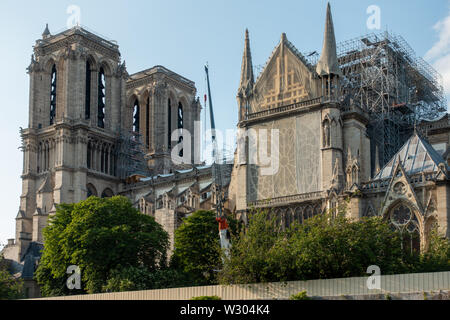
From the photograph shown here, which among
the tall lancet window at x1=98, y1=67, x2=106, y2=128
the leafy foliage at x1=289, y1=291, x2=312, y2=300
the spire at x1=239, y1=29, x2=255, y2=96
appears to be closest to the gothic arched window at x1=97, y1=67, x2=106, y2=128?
the tall lancet window at x1=98, y1=67, x2=106, y2=128

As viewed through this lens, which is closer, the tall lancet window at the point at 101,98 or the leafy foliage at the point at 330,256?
the leafy foliage at the point at 330,256

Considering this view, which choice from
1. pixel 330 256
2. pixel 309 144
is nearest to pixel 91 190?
pixel 309 144

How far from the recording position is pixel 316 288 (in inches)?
1410

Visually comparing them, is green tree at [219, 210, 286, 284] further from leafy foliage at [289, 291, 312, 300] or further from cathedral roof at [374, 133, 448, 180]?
cathedral roof at [374, 133, 448, 180]

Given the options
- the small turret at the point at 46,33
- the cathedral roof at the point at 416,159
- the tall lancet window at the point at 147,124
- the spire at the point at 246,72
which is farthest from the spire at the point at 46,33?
the cathedral roof at the point at 416,159

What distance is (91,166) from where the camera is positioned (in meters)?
89.1

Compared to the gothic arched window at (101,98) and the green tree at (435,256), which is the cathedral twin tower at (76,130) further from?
the green tree at (435,256)

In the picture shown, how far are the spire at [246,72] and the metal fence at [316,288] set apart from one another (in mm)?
25304

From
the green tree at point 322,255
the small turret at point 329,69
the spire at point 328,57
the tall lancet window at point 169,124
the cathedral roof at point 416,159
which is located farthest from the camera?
the tall lancet window at point 169,124

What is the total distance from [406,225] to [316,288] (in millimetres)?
12544

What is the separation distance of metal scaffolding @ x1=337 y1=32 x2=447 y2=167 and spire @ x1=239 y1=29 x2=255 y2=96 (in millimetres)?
7893

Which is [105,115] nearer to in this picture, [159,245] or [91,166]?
[91,166]

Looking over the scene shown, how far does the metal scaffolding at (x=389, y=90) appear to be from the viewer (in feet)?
204
